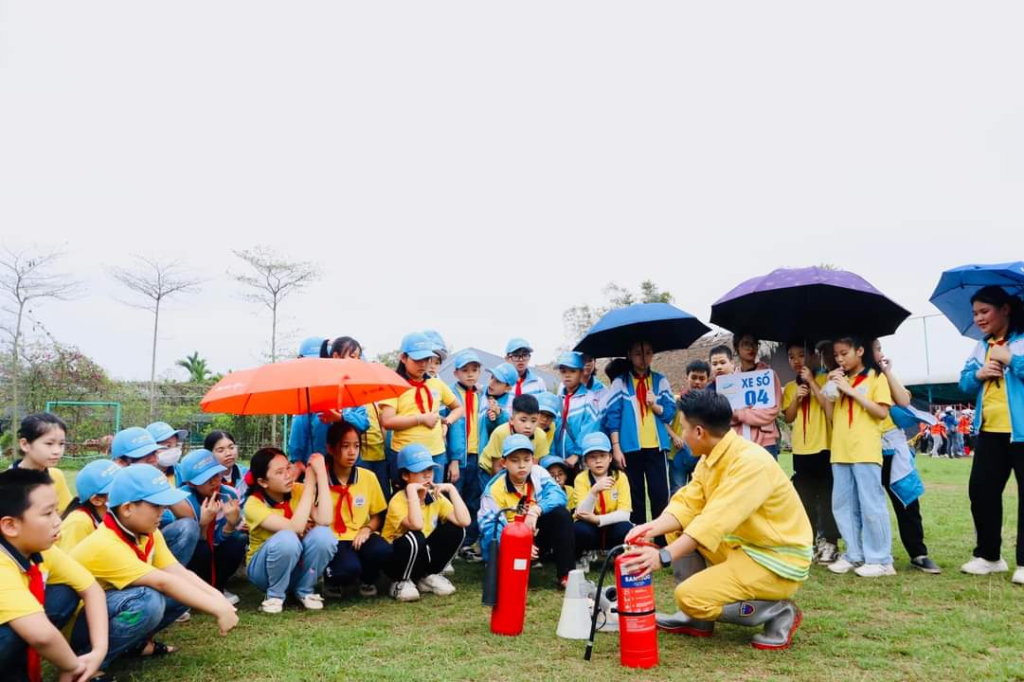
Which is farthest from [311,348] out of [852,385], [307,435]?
[852,385]

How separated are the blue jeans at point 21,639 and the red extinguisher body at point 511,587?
6.78ft

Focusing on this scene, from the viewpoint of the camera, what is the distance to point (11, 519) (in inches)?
120

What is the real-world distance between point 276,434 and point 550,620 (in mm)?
17959

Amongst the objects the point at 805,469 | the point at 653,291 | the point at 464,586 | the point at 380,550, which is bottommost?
the point at 464,586

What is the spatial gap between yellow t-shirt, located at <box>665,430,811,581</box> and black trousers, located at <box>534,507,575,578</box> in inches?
56.7

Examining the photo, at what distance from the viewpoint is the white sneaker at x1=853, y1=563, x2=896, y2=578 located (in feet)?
18.5

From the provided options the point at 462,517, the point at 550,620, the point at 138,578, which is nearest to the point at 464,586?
the point at 462,517

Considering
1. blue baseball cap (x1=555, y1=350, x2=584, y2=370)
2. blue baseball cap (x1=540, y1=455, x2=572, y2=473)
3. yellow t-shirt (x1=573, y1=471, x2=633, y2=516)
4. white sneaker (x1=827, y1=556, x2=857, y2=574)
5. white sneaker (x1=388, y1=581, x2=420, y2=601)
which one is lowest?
white sneaker (x1=388, y1=581, x2=420, y2=601)

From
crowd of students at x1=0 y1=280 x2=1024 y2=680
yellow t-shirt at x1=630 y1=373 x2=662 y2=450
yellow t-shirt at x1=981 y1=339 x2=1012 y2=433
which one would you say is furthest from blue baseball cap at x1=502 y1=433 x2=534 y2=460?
yellow t-shirt at x1=981 y1=339 x2=1012 y2=433

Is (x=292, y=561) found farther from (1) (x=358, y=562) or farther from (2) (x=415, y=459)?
(2) (x=415, y=459)

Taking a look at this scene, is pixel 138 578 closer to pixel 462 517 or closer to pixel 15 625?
pixel 15 625

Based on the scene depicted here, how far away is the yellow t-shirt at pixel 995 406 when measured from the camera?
5477 mm

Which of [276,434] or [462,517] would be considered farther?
[276,434]

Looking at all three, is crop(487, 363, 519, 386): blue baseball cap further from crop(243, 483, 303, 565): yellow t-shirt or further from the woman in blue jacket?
the woman in blue jacket
